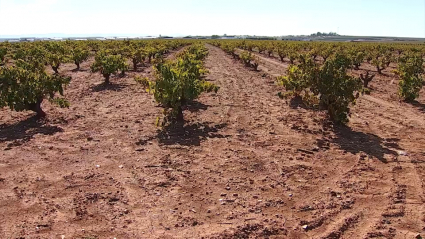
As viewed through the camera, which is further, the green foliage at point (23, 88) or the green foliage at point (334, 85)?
the green foliage at point (23, 88)

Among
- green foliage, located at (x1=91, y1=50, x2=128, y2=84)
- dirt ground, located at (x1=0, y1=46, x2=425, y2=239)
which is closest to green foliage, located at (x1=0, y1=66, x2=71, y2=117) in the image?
dirt ground, located at (x1=0, y1=46, x2=425, y2=239)

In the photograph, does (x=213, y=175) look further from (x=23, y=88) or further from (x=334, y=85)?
(x=23, y=88)

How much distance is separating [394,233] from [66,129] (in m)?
7.24

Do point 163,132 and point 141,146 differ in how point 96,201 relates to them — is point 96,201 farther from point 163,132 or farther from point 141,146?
point 163,132

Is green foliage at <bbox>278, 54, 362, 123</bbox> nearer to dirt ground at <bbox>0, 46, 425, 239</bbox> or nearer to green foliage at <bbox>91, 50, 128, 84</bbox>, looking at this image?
dirt ground at <bbox>0, 46, 425, 239</bbox>

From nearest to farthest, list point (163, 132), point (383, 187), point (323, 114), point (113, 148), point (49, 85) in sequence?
1. point (383, 187)
2. point (113, 148)
3. point (163, 132)
4. point (49, 85)
5. point (323, 114)

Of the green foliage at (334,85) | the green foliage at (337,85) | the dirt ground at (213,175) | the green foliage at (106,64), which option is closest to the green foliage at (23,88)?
the dirt ground at (213,175)

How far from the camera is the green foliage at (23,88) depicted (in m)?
8.34

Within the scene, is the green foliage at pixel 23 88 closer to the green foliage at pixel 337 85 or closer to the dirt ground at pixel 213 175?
the dirt ground at pixel 213 175

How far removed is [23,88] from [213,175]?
5.64m

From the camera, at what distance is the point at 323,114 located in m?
9.74

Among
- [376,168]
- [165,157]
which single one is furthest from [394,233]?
[165,157]

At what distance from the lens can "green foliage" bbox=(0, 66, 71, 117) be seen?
27.4 feet

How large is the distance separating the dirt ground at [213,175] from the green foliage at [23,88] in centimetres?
57
